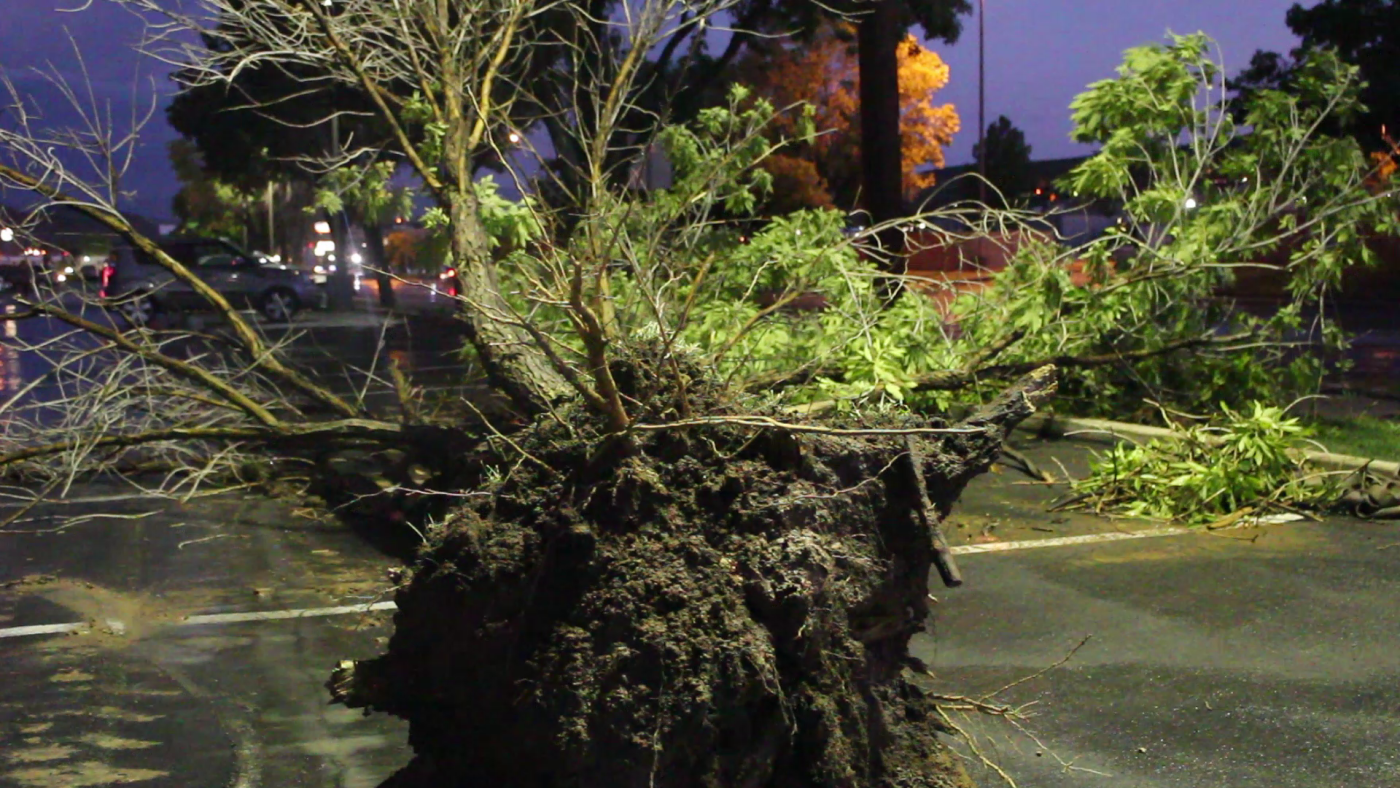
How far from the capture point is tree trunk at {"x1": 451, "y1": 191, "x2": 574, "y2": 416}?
19.0 feet

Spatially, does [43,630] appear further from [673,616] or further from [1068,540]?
[1068,540]

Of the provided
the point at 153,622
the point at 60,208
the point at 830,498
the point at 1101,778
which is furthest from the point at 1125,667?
the point at 60,208

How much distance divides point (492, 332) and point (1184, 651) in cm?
342

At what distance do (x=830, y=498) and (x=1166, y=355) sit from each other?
23.9 feet

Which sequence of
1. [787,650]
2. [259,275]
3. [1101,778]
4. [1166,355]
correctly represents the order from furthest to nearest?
[259,275] → [1166,355] → [1101,778] → [787,650]

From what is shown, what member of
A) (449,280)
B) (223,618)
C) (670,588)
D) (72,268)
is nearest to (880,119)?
(449,280)

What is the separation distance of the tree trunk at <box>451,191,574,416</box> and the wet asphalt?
1.10m

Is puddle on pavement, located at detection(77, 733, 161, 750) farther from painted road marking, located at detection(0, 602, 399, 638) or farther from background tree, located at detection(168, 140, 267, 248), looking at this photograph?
background tree, located at detection(168, 140, 267, 248)

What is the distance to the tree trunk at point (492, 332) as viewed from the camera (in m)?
5.78

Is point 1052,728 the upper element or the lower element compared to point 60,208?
lower

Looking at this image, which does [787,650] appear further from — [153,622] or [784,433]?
[153,622]

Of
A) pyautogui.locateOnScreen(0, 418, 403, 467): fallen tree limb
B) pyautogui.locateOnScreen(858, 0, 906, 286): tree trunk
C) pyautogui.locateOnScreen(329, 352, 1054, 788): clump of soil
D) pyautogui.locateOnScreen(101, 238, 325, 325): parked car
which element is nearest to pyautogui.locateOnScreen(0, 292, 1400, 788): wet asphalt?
pyautogui.locateOnScreen(0, 418, 403, 467): fallen tree limb

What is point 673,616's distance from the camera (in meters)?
3.29

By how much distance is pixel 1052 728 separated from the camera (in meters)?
4.73
